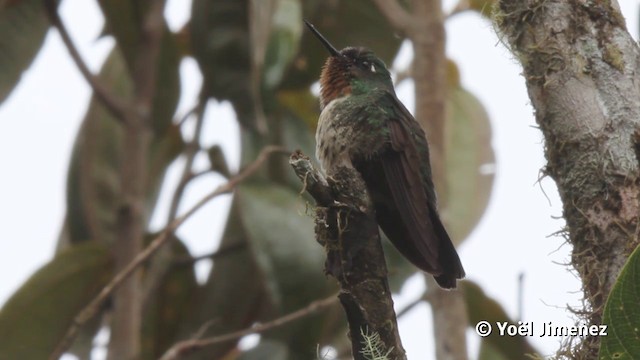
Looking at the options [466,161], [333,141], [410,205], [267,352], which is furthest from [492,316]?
[410,205]

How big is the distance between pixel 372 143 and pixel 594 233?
1.23m

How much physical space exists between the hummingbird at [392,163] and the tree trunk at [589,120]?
59 cm

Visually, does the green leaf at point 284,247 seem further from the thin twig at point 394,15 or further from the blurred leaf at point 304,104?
the blurred leaf at point 304,104

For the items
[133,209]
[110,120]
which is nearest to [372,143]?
[133,209]

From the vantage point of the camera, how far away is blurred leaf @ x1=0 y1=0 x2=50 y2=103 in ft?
20.0

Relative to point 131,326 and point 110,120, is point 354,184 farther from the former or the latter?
point 110,120

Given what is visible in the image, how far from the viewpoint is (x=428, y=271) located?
388 cm

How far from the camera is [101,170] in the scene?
6.77 m

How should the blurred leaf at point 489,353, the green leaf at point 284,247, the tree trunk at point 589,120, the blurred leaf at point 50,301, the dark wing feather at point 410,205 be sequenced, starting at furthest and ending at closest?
1. the blurred leaf at point 489,353
2. the blurred leaf at point 50,301
3. the green leaf at point 284,247
4. the dark wing feather at point 410,205
5. the tree trunk at point 589,120

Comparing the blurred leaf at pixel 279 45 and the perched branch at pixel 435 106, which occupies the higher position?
the blurred leaf at pixel 279 45

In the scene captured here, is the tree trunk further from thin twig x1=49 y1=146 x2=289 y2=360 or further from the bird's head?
thin twig x1=49 y1=146 x2=289 y2=360

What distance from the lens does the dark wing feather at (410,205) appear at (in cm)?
388

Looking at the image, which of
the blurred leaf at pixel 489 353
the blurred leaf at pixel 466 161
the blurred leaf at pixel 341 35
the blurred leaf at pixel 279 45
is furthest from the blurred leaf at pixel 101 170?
the blurred leaf at pixel 489 353

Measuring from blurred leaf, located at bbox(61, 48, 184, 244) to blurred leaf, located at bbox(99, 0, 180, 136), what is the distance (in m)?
0.03
